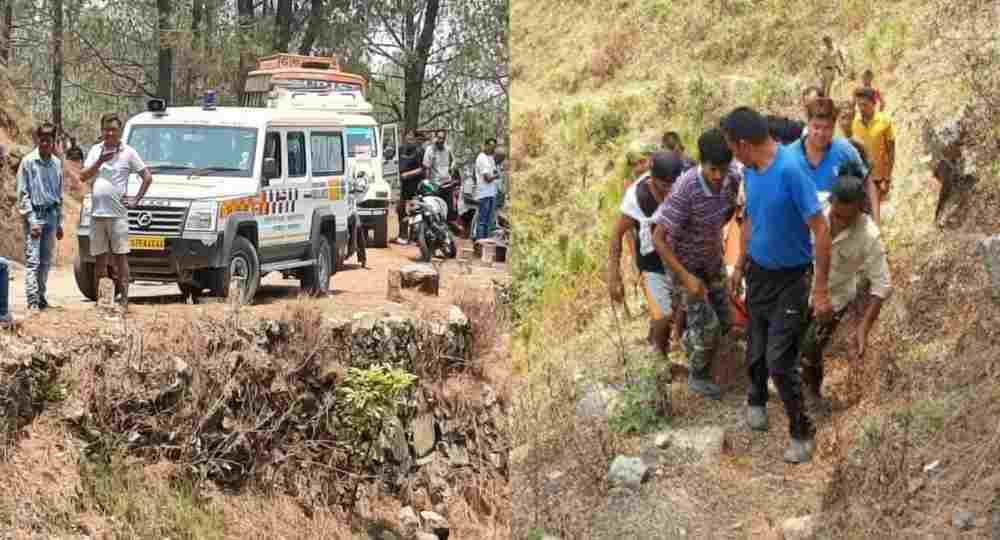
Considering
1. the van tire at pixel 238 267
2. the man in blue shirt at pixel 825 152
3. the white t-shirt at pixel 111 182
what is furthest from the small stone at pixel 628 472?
the van tire at pixel 238 267

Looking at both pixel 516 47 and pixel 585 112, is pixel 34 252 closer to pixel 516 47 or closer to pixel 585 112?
pixel 585 112

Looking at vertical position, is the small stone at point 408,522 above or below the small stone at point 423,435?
below

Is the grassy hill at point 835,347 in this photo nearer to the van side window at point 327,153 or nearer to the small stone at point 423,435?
the van side window at point 327,153

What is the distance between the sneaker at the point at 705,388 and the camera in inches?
267

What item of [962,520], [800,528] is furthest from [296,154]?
[962,520]

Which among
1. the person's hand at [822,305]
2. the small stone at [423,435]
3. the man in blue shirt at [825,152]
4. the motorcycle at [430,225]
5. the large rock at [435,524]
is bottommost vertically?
the large rock at [435,524]

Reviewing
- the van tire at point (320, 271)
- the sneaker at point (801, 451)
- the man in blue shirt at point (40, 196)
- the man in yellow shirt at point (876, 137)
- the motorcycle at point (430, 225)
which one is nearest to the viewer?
the sneaker at point (801, 451)

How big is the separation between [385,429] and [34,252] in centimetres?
483

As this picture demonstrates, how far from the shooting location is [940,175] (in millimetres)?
7816

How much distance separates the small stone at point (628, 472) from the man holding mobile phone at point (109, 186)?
5262mm

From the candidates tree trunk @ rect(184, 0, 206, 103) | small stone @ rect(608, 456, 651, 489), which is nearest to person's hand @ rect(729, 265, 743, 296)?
small stone @ rect(608, 456, 651, 489)

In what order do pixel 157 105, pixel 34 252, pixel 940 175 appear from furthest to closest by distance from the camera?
pixel 157 105
pixel 34 252
pixel 940 175

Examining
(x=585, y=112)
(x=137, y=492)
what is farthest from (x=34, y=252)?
(x=585, y=112)

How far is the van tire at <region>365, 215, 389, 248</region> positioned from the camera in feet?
60.5
